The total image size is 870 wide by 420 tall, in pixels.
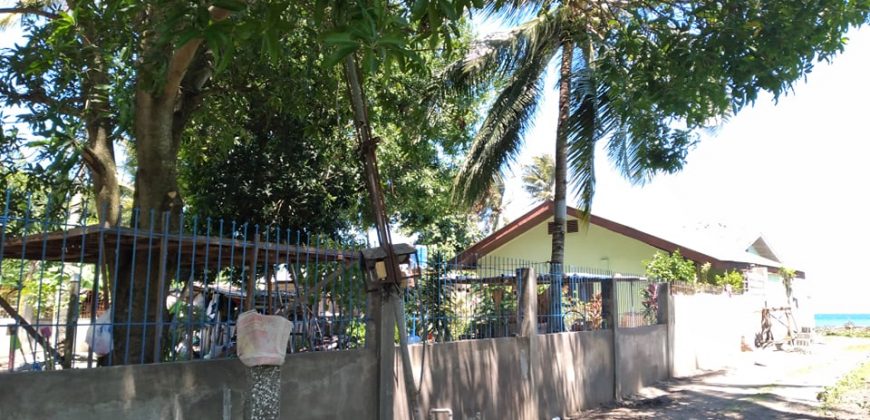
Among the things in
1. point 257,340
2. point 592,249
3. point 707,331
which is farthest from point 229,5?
point 592,249

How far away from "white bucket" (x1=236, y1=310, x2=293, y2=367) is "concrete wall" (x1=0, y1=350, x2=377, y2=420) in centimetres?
25

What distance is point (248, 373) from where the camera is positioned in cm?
573

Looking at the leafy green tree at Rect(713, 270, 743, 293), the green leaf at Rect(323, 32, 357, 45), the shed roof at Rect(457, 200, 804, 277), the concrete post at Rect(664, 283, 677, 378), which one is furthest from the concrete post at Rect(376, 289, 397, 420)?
the leafy green tree at Rect(713, 270, 743, 293)

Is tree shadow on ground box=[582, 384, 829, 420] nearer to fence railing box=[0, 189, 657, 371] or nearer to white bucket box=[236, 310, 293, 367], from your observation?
fence railing box=[0, 189, 657, 371]

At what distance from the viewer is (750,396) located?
12844mm

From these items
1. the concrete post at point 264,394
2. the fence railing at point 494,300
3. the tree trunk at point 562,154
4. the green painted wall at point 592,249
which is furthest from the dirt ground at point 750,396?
the concrete post at point 264,394

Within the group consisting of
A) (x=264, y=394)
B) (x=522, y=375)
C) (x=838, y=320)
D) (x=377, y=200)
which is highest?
(x=377, y=200)

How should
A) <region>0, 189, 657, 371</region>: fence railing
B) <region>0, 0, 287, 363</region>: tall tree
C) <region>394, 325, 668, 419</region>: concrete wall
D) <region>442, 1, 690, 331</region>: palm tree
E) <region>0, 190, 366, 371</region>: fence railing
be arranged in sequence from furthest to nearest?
<region>442, 1, 690, 331</region>: palm tree
<region>394, 325, 668, 419</region>: concrete wall
<region>0, 0, 287, 363</region>: tall tree
<region>0, 189, 657, 371</region>: fence railing
<region>0, 190, 366, 371</region>: fence railing

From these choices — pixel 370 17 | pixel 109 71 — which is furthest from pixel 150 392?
pixel 109 71

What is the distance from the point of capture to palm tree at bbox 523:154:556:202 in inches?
1799

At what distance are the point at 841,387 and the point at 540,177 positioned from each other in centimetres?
3396

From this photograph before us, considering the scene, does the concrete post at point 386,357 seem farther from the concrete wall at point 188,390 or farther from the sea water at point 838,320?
the sea water at point 838,320

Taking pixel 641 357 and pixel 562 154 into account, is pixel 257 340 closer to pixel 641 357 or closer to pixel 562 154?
pixel 641 357

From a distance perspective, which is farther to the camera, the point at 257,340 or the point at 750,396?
the point at 750,396
